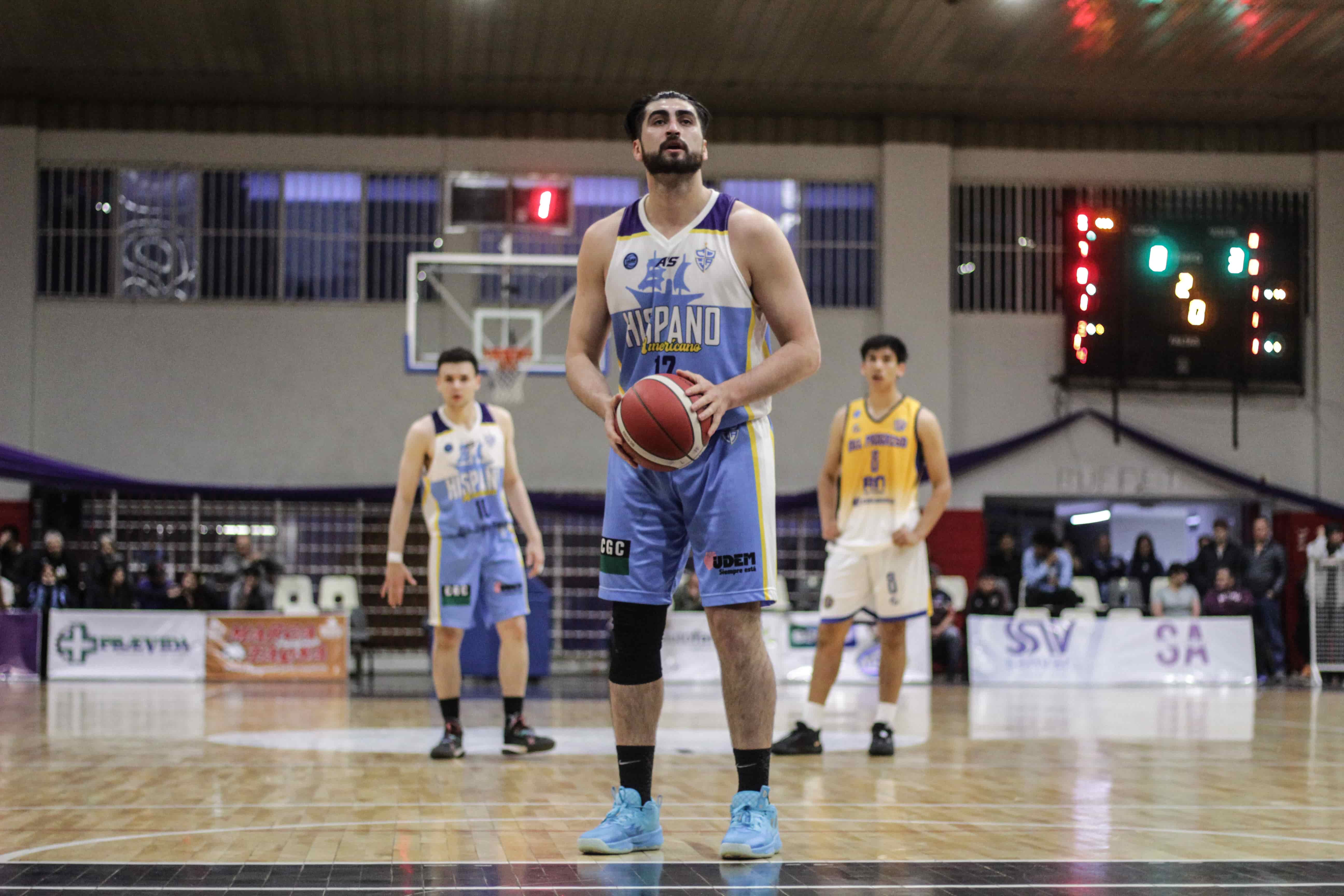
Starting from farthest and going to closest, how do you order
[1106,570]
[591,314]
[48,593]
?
1. [1106,570]
2. [48,593]
3. [591,314]

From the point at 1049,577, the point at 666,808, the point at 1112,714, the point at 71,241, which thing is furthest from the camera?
the point at 71,241

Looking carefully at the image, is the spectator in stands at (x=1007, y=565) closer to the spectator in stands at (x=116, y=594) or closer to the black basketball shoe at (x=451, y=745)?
the spectator in stands at (x=116, y=594)

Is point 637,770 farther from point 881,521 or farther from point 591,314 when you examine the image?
point 881,521

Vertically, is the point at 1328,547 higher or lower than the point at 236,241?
lower

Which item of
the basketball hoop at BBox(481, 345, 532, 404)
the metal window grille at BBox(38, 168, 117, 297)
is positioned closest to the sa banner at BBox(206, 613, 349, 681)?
the basketball hoop at BBox(481, 345, 532, 404)

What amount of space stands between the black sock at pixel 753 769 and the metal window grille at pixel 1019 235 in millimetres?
16983

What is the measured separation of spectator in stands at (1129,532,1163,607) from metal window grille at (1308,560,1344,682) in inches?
90.8

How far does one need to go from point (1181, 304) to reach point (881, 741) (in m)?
11.6

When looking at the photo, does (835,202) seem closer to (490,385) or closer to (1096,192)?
(1096,192)

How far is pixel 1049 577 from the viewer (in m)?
17.2

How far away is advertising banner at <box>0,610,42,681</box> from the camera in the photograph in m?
14.2

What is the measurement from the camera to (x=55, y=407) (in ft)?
62.1

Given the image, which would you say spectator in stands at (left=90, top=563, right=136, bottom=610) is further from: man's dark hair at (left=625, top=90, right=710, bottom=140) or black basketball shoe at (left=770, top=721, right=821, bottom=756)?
man's dark hair at (left=625, top=90, right=710, bottom=140)

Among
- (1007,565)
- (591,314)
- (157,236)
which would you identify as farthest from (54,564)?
(591,314)
